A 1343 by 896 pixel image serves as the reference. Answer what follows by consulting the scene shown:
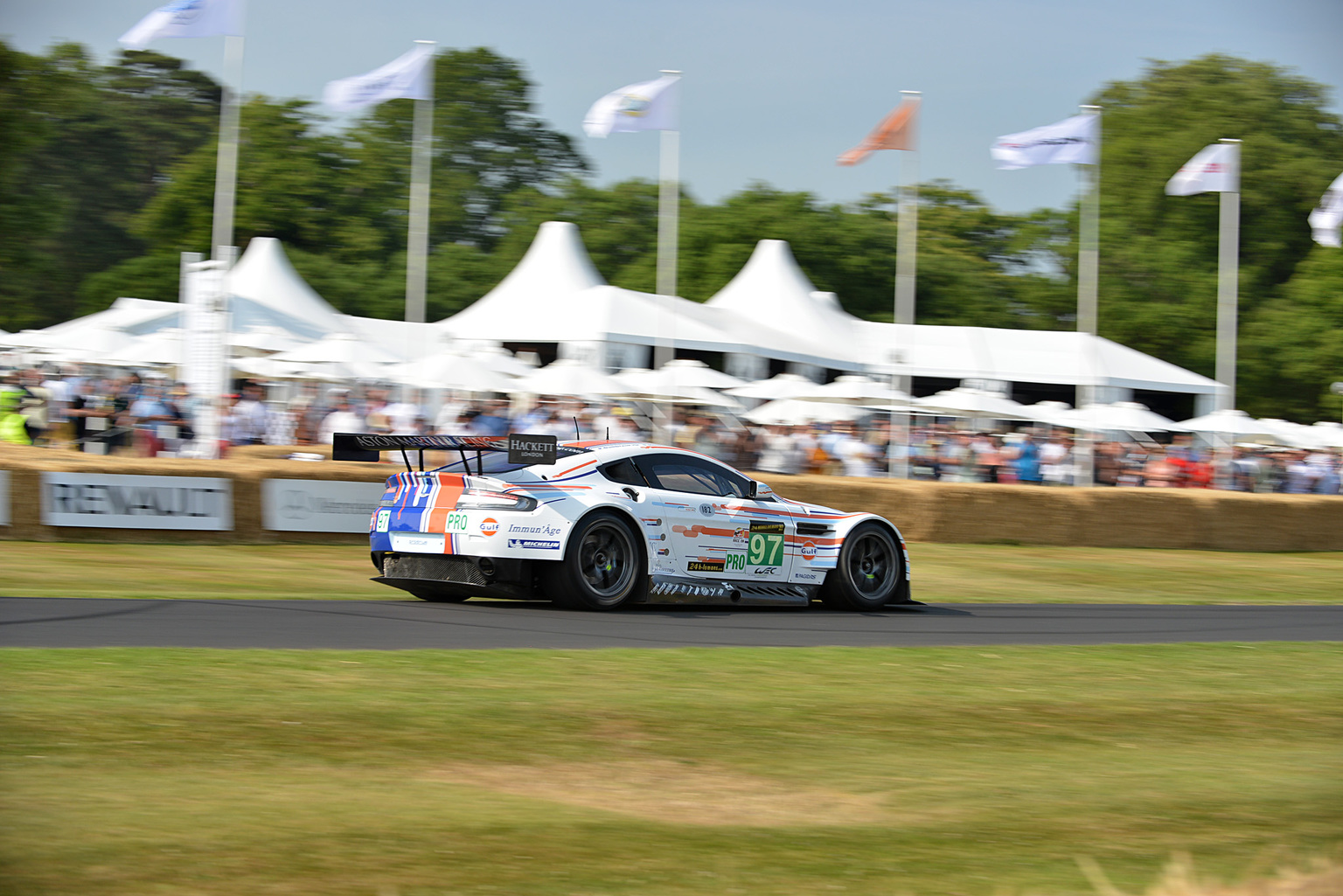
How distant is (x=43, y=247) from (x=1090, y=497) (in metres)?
64.5

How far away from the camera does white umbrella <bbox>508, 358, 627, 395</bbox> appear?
31.8 meters

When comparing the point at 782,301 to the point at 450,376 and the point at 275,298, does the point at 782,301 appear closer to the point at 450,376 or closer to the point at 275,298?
the point at 275,298

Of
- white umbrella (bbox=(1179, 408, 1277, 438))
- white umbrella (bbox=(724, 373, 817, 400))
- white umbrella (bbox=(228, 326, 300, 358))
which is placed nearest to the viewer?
white umbrella (bbox=(228, 326, 300, 358))

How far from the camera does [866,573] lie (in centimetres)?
1330

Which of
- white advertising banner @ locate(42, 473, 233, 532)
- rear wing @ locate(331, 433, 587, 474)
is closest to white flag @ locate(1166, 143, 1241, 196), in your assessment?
white advertising banner @ locate(42, 473, 233, 532)

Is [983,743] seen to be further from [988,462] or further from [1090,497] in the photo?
[988,462]

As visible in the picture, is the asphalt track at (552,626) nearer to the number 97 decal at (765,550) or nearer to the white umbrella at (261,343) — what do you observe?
the number 97 decal at (765,550)

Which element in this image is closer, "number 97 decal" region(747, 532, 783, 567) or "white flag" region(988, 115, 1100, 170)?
"number 97 decal" region(747, 532, 783, 567)

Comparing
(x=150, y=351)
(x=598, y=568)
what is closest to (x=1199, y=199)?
(x=150, y=351)

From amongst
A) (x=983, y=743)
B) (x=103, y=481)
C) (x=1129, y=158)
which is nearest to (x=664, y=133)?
(x=103, y=481)

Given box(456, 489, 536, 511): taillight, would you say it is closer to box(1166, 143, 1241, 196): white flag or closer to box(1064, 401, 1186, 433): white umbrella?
box(1166, 143, 1241, 196): white flag

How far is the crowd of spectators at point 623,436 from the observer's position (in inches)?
873

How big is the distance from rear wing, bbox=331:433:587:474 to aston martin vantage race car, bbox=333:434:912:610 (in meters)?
0.01

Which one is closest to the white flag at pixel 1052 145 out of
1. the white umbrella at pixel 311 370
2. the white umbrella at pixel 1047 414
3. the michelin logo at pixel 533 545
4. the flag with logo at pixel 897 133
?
the flag with logo at pixel 897 133
